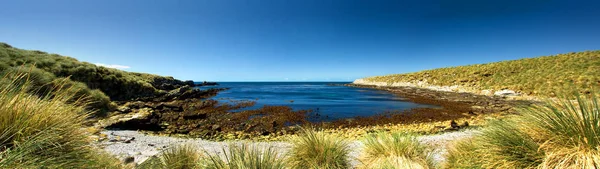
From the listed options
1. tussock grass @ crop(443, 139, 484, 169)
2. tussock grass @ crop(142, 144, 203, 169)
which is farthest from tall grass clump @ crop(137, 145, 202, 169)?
tussock grass @ crop(443, 139, 484, 169)

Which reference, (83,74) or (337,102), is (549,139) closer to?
(337,102)

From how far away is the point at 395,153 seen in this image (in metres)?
4.16

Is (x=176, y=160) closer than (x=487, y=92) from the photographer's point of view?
Yes

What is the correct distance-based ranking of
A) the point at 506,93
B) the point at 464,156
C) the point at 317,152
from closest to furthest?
the point at 464,156 < the point at 317,152 < the point at 506,93

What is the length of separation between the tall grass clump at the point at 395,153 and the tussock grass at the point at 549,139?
113 cm

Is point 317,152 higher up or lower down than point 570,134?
lower down

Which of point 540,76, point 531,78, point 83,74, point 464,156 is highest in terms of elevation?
point 540,76

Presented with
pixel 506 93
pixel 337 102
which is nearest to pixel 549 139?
pixel 337 102

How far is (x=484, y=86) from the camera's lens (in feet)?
89.6

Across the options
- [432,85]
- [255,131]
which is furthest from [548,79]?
[255,131]

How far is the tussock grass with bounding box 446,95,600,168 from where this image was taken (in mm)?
2156

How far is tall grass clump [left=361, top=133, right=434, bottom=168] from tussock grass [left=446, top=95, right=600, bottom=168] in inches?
44.7

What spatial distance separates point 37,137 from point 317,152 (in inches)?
156

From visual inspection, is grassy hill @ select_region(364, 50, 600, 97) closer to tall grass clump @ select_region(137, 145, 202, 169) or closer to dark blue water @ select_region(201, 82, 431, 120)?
dark blue water @ select_region(201, 82, 431, 120)
